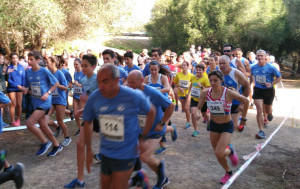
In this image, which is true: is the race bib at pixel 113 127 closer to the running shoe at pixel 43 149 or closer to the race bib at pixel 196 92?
the running shoe at pixel 43 149

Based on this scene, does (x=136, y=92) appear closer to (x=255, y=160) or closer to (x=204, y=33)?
(x=255, y=160)

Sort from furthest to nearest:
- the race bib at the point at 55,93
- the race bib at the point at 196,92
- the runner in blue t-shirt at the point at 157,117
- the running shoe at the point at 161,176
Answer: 1. the race bib at the point at 196,92
2. the race bib at the point at 55,93
3. the running shoe at the point at 161,176
4. the runner in blue t-shirt at the point at 157,117

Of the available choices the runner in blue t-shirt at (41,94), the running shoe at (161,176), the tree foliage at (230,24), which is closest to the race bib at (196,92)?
the runner in blue t-shirt at (41,94)

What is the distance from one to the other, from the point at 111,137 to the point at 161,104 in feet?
3.78

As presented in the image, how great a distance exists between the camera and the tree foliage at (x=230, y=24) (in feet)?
89.2

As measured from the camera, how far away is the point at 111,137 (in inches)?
121

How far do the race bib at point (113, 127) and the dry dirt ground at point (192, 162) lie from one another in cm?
180

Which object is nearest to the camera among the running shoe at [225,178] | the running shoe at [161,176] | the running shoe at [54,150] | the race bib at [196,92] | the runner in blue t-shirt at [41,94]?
the running shoe at [161,176]

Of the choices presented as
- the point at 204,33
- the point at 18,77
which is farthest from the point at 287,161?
the point at 204,33

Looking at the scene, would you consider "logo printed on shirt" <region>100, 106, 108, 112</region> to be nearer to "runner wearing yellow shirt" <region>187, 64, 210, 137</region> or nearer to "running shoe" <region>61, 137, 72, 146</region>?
"running shoe" <region>61, 137, 72, 146</region>

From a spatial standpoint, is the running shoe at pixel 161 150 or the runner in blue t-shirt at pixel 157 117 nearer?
the runner in blue t-shirt at pixel 157 117

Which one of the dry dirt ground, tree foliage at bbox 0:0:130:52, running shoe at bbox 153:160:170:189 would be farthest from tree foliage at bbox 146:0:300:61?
running shoe at bbox 153:160:170:189

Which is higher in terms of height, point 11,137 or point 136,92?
point 136,92

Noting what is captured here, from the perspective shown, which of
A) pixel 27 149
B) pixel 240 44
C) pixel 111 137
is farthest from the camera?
pixel 240 44
